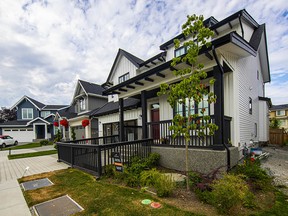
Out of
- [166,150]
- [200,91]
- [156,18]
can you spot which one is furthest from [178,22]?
[166,150]

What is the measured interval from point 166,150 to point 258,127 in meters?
7.84

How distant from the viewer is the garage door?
24.2 m

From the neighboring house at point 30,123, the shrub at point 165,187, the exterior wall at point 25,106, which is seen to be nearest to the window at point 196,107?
the shrub at point 165,187

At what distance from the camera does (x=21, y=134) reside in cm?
2481

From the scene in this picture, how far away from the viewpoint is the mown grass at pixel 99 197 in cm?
301

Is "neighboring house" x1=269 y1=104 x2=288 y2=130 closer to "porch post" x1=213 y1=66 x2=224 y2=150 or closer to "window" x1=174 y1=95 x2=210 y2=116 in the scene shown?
"window" x1=174 y1=95 x2=210 y2=116

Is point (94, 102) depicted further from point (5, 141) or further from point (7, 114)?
point (7, 114)

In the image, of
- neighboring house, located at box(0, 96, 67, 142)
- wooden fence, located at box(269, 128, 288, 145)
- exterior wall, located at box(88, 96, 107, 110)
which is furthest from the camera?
neighboring house, located at box(0, 96, 67, 142)

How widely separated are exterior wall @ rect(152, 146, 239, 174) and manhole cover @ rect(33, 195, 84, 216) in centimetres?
357

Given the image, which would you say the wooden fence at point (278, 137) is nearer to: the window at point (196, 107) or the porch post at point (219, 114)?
the window at point (196, 107)

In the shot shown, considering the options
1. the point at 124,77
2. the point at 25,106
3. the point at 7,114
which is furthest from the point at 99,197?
the point at 7,114

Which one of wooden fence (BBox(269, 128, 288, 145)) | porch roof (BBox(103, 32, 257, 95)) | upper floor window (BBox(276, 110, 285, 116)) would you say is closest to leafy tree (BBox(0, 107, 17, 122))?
porch roof (BBox(103, 32, 257, 95))

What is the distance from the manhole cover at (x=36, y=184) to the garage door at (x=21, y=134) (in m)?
25.1

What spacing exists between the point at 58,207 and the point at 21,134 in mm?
28301
